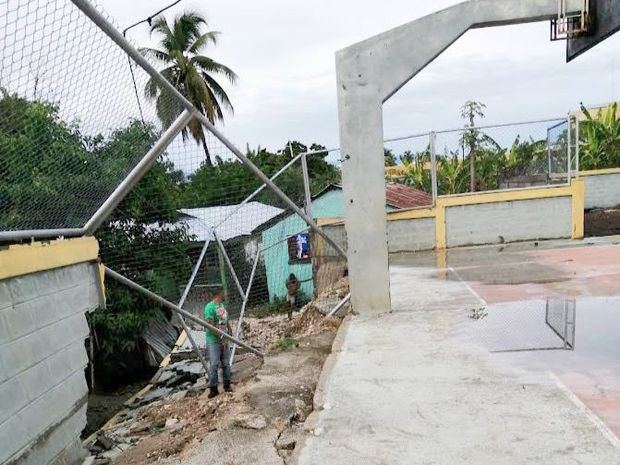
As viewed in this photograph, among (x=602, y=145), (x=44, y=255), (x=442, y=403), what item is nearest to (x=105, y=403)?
(x=44, y=255)

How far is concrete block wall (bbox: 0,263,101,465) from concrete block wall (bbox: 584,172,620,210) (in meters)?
18.7

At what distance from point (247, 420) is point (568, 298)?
4.43 m

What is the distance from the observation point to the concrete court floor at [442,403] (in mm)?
2889

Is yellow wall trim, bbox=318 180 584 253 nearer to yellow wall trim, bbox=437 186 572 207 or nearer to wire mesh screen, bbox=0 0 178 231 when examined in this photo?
yellow wall trim, bbox=437 186 572 207

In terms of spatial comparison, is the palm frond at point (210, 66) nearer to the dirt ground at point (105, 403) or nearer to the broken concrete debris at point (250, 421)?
the dirt ground at point (105, 403)

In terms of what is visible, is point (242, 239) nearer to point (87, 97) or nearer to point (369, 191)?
point (369, 191)

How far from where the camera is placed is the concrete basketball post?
5566 millimetres

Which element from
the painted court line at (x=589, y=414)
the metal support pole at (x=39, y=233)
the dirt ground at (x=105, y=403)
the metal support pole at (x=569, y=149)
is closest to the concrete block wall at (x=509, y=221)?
the metal support pole at (x=569, y=149)

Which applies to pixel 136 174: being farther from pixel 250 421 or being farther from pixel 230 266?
pixel 230 266

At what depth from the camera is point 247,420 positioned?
11.8ft

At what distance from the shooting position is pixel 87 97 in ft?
9.52

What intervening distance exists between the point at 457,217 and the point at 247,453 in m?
9.63

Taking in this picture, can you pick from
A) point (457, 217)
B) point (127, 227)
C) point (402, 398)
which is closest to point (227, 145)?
point (127, 227)

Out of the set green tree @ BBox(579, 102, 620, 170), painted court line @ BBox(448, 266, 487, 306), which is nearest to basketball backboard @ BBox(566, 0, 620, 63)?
painted court line @ BBox(448, 266, 487, 306)
